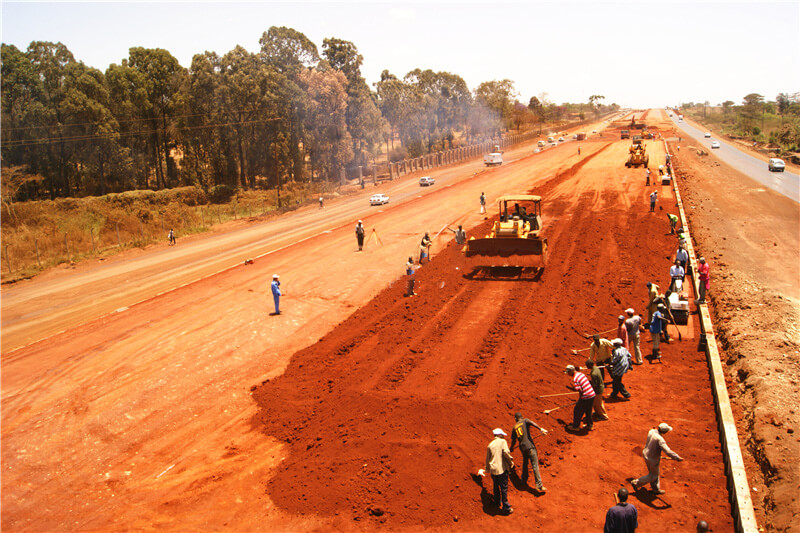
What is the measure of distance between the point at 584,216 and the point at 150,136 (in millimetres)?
56216

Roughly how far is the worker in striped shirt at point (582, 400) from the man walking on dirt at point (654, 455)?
1956mm

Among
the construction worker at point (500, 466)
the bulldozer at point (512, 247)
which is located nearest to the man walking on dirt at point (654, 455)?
the construction worker at point (500, 466)

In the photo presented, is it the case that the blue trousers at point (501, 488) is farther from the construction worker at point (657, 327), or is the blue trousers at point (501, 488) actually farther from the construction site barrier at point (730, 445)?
the construction worker at point (657, 327)

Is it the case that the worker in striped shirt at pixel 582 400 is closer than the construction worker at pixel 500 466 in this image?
No

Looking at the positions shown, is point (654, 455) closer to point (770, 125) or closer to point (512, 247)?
point (512, 247)

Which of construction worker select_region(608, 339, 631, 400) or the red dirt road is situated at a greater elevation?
construction worker select_region(608, 339, 631, 400)

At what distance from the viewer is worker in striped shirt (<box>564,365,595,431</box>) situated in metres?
11.3

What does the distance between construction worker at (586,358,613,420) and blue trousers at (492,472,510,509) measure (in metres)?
3.60

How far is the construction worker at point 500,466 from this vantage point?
8.85 m

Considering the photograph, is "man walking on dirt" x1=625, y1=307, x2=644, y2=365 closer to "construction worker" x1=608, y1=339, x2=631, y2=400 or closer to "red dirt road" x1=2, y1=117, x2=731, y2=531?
"red dirt road" x1=2, y1=117, x2=731, y2=531

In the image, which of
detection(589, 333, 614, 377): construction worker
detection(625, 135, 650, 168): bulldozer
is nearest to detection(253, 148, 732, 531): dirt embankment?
detection(589, 333, 614, 377): construction worker

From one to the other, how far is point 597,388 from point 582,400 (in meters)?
0.53

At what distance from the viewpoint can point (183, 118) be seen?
66.4m

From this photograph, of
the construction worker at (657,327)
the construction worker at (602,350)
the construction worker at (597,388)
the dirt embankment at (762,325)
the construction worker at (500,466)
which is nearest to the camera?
the construction worker at (500,466)
